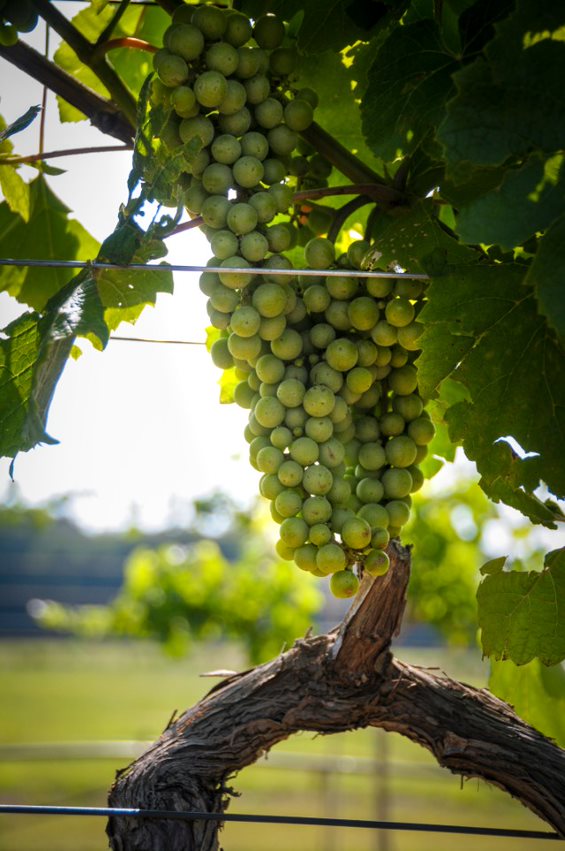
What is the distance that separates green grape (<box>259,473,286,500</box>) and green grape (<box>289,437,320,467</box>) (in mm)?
30

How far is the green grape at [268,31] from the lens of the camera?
37.2 inches

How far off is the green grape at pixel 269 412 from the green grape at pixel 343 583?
0.17m

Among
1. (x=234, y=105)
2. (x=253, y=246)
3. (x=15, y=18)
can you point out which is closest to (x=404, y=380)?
(x=253, y=246)

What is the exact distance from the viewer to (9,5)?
3.11 ft

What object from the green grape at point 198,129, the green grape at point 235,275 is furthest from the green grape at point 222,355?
the green grape at point 198,129

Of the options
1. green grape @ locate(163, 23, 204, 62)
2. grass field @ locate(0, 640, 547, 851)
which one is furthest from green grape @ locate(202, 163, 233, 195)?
grass field @ locate(0, 640, 547, 851)

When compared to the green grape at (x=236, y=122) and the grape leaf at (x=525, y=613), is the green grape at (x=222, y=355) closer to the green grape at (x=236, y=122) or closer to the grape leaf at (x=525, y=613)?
the green grape at (x=236, y=122)

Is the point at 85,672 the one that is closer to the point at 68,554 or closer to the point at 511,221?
the point at 68,554

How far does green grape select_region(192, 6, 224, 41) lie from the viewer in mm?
880

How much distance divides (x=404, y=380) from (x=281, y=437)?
181mm

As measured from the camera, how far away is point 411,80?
0.84m

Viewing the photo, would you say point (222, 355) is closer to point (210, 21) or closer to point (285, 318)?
point (285, 318)

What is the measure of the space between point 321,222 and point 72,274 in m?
0.39

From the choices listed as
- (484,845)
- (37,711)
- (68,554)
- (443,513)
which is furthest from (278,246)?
(68,554)
